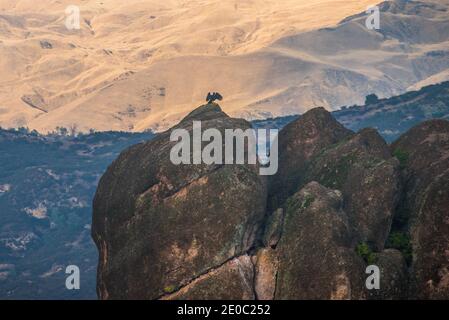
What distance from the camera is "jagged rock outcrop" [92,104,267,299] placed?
137ft

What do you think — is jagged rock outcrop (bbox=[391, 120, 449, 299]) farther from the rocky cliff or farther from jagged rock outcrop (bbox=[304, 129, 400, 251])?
jagged rock outcrop (bbox=[304, 129, 400, 251])

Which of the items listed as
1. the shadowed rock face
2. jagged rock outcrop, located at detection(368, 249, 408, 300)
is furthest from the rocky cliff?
the shadowed rock face

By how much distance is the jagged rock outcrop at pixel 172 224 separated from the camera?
41688 millimetres

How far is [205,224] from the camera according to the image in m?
42.6

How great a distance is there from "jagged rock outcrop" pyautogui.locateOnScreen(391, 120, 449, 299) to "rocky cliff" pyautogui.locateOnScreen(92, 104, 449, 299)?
74mm

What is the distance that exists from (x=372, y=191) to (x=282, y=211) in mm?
5883

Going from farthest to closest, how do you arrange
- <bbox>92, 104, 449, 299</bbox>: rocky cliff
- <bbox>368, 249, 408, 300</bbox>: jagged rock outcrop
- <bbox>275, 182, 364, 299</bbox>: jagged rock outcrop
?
<bbox>92, 104, 449, 299</bbox>: rocky cliff → <bbox>275, 182, 364, 299</bbox>: jagged rock outcrop → <bbox>368, 249, 408, 300</bbox>: jagged rock outcrop

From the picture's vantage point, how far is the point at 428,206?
39.6 metres

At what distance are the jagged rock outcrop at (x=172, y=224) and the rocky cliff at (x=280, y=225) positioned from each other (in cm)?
7

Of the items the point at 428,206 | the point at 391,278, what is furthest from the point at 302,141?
the point at 391,278

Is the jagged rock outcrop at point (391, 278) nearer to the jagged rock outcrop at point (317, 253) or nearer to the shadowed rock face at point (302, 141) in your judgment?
the jagged rock outcrop at point (317, 253)

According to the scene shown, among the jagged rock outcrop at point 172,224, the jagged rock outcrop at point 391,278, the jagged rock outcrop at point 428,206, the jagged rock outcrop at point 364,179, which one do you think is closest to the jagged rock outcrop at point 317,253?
the jagged rock outcrop at point 391,278

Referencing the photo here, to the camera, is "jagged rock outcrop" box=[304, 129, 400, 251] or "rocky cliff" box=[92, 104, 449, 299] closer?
"rocky cliff" box=[92, 104, 449, 299]

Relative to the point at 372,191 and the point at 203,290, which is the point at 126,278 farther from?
the point at 372,191
